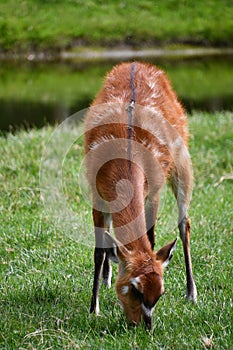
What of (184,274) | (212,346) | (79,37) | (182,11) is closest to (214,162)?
(184,274)

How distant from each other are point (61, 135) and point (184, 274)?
4.30m

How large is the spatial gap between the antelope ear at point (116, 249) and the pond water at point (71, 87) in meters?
7.66

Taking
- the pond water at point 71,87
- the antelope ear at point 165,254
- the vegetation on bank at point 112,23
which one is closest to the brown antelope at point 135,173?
the antelope ear at point 165,254

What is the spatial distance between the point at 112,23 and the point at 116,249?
17857mm

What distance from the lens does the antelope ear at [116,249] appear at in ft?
12.9

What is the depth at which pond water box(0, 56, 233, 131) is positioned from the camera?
13.4m

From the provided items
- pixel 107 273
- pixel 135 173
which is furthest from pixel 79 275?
pixel 135 173

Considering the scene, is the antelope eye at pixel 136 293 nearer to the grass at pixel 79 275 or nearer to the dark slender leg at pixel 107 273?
the grass at pixel 79 275

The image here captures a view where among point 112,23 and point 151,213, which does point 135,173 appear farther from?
point 112,23

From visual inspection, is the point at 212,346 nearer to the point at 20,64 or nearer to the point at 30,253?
the point at 30,253

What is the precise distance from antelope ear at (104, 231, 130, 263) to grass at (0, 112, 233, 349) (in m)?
0.41

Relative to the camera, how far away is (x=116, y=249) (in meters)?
3.95

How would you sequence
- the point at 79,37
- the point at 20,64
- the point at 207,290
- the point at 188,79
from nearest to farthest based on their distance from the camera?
the point at 207,290 < the point at 188,79 < the point at 20,64 < the point at 79,37

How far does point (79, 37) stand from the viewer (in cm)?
2056
